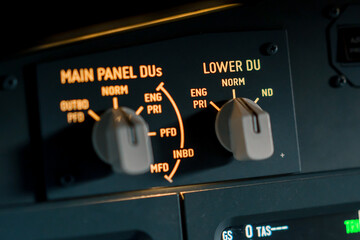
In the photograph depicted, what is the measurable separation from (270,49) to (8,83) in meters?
0.49

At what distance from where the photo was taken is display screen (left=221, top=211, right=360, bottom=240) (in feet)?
3.33

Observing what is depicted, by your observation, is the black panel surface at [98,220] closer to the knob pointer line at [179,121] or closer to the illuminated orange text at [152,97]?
the knob pointer line at [179,121]

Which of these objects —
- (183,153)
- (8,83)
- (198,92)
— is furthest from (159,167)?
(8,83)

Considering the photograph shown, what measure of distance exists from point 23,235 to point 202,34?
484 millimetres

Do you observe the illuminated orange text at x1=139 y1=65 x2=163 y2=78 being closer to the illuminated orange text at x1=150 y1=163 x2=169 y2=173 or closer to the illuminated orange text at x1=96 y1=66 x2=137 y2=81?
the illuminated orange text at x1=96 y1=66 x2=137 y2=81

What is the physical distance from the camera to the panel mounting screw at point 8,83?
91 cm

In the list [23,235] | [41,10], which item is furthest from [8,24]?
[23,235]

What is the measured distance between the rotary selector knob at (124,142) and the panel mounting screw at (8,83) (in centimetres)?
17

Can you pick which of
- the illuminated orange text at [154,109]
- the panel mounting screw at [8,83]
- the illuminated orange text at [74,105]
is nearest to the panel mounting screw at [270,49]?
the illuminated orange text at [154,109]

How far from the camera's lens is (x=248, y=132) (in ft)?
2.89

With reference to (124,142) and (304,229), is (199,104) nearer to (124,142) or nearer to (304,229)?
(124,142)

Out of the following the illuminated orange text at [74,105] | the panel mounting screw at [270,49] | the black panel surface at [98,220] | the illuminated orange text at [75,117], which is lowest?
the black panel surface at [98,220]

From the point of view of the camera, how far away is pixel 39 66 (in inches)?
36.3

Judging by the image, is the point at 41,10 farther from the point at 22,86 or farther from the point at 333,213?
the point at 333,213
